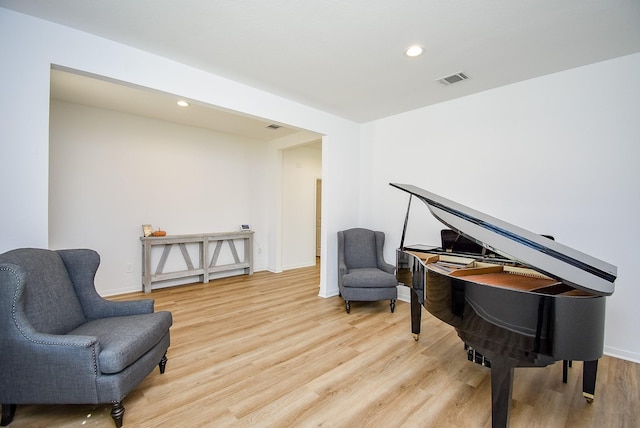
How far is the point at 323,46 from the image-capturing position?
8.25 ft

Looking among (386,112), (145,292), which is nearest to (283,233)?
(145,292)

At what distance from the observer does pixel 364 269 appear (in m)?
4.07

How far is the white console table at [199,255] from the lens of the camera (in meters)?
4.42

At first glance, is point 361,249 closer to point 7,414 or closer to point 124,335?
point 124,335

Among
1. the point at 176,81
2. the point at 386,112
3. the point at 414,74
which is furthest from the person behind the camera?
the point at 386,112

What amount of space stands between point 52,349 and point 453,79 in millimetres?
4084

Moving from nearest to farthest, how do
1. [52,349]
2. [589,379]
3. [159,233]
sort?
[52,349] < [589,379] < [159,233]

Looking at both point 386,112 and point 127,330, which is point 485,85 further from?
point 127,330

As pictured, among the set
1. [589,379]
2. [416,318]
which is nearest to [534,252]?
[589,379]

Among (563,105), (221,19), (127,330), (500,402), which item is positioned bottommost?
(500,402)

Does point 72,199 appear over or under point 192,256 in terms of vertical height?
over

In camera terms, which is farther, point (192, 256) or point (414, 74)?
point (192, 256)

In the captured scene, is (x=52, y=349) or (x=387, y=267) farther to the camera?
(x=387, y=267)

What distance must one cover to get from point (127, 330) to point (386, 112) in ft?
13.3
